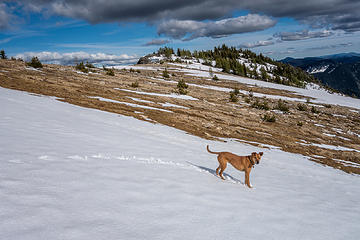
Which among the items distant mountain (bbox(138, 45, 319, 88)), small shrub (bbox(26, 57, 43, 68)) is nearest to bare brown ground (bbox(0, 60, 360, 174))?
small shrub (bbox(26, 57, 43, 68))

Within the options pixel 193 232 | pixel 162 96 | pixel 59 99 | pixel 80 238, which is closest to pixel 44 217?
pixel 80 238

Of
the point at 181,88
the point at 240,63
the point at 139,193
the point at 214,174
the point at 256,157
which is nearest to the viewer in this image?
the point at 139,193

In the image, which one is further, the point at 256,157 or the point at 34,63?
the point at 34,63

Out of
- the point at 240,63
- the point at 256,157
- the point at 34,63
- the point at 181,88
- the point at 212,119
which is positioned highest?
the point at 240,63

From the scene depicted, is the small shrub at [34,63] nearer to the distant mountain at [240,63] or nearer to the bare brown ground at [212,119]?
the bare brown ground at [212,119]

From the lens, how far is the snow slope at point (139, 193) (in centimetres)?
321

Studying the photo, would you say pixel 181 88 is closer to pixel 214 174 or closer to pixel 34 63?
pixel 34 63

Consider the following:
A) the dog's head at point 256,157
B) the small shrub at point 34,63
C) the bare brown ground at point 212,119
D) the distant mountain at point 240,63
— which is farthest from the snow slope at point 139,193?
the distant mountain at point 240,63

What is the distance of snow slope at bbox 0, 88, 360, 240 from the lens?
3207mm

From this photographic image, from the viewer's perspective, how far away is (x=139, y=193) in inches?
179

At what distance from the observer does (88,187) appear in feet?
14.2

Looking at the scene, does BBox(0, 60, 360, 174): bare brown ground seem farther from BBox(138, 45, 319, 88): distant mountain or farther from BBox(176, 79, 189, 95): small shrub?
BBox(138, 45, 319, 88): distant mountain

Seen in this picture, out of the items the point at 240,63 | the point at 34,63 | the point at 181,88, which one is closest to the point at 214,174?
the point at 181,88

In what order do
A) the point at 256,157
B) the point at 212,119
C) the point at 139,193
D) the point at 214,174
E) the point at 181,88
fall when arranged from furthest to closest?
the point at 181,88 → the point at 212,119 → the point at 214,174 → the point at 256,157 → the point at 139,193
